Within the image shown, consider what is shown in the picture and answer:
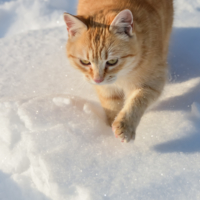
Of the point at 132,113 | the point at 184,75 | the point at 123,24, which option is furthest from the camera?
the point at 184,75

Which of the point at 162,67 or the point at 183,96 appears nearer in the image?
the point at 162,67

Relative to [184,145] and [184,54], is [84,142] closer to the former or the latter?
[184,145]

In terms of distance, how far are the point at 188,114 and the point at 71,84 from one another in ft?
3.22

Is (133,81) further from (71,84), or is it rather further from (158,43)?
(71,84)

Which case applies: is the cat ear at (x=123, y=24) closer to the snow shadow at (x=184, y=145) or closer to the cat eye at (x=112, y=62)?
the cat eye at (x=112, y=62)

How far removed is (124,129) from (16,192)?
0.69 m

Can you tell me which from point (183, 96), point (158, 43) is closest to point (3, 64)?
point (158, 43)

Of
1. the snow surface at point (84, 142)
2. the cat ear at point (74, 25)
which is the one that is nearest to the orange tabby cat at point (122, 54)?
the cat ear at point (74, 25)

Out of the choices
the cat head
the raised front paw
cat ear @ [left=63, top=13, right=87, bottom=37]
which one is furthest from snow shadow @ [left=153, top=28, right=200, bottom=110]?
cat ear @ [left=63, top=13, right=87, bottom=37]

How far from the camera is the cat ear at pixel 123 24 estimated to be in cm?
151

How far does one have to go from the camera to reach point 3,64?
2465 millimetres

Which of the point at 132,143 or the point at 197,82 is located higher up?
the point at 132,143

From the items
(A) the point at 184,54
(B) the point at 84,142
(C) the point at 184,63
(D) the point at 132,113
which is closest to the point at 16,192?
(B) the point at 84,142

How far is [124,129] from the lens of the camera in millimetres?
1598
